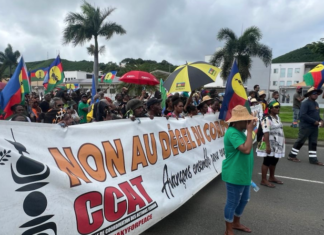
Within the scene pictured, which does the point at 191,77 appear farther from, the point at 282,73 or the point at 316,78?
the point at 282,73

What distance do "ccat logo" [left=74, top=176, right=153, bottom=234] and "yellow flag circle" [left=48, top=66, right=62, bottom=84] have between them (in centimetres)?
945

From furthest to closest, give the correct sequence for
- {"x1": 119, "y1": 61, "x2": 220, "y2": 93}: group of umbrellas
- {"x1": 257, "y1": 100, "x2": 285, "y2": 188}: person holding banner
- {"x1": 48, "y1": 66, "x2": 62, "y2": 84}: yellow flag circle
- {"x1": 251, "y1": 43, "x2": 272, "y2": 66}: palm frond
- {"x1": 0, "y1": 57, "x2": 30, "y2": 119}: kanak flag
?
{"x1": 251, "y1": 43, "x2": 272, "y2": 66}: palm frond → {"x1": 48, "y1": 66, "x2": 62, "y2": 84}: yellow flag circle → {"x1": 119, "y1": 61, "x2": 220, "y2": 93}: group of umbrellas → {"x1": 0, "y1": 57, "x2": 30, "y2": 119}: kanak flag → {"x1": 257, "y1": 100, "x2": 285, "y2": 188}: person holding banner

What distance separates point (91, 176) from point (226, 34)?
23.3 meters

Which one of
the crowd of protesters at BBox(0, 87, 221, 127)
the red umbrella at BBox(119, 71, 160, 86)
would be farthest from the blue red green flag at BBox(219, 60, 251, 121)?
the red umbrella at BBox(119, 71, 160, 86)

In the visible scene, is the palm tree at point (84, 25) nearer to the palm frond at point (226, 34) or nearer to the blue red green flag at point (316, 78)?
the palm frond at point (226, 34)

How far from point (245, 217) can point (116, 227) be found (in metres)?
1.92

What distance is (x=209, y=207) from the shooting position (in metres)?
3.85

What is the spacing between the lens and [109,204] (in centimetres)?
251

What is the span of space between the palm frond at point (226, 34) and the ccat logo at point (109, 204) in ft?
74.0

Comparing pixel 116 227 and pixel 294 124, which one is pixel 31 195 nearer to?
pixel 116 227

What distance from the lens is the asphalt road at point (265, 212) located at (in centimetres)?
321

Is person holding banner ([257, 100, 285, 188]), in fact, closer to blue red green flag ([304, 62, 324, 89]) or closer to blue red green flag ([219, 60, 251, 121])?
blue red green flag ([219, 60, 251, 121])

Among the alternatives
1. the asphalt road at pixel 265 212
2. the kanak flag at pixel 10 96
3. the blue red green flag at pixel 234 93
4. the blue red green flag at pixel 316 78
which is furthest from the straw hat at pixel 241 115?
the blue red green flag at pixel 316 78

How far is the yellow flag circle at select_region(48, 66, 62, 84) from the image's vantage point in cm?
1102
